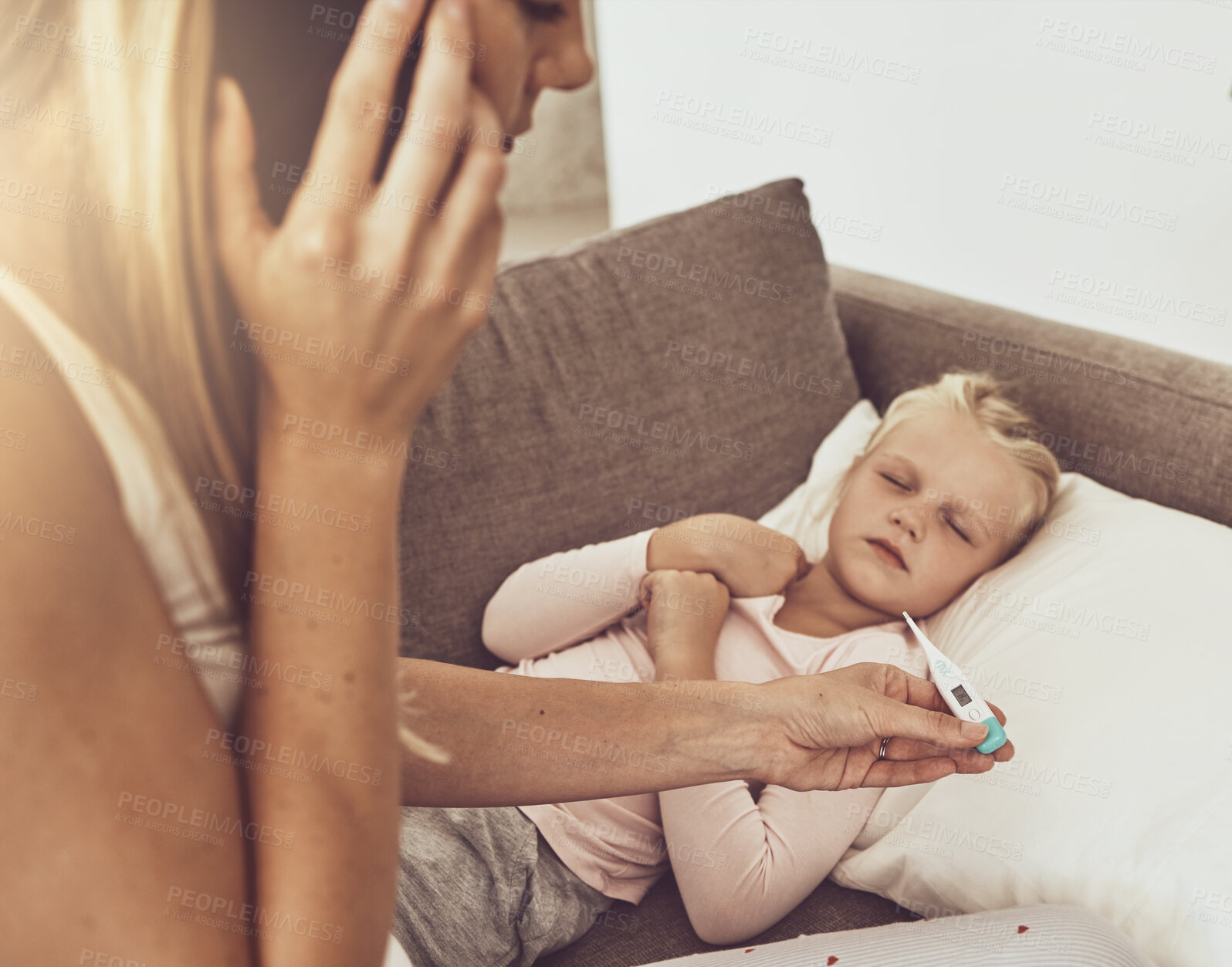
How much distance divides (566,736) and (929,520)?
404 mm

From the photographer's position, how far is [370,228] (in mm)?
304

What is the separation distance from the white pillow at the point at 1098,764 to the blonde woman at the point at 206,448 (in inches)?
18.8

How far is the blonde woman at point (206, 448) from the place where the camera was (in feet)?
0.98

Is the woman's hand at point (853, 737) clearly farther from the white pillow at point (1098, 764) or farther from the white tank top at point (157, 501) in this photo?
the white tank top at point (157, 501)

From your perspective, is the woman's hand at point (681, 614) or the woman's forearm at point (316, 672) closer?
the woman's forearm at point (316, 672)

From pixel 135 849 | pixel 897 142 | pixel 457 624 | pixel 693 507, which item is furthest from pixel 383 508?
pixel 897 142

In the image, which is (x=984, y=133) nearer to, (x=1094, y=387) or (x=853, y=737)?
(x=1094, y=387)

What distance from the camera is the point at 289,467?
13.3 inches

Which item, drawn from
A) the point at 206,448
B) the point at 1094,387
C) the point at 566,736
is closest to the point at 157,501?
the point at 206,448

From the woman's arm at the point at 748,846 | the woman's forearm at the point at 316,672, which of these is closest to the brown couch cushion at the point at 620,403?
the woman's arm at the point at 748,846

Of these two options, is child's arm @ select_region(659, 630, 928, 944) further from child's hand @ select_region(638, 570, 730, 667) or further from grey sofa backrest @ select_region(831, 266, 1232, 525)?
grey sofa backrest @ select_region(831, 266, 1232, 525)

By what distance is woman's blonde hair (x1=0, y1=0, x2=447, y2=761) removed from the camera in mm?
304

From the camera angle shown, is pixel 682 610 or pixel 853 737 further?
pixel 682 610

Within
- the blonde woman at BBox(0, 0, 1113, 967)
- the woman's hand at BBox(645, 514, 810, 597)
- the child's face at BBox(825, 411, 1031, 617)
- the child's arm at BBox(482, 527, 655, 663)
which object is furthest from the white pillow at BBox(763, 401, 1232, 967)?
the blonde woman at BBox(0, 0, 1113, 967)
